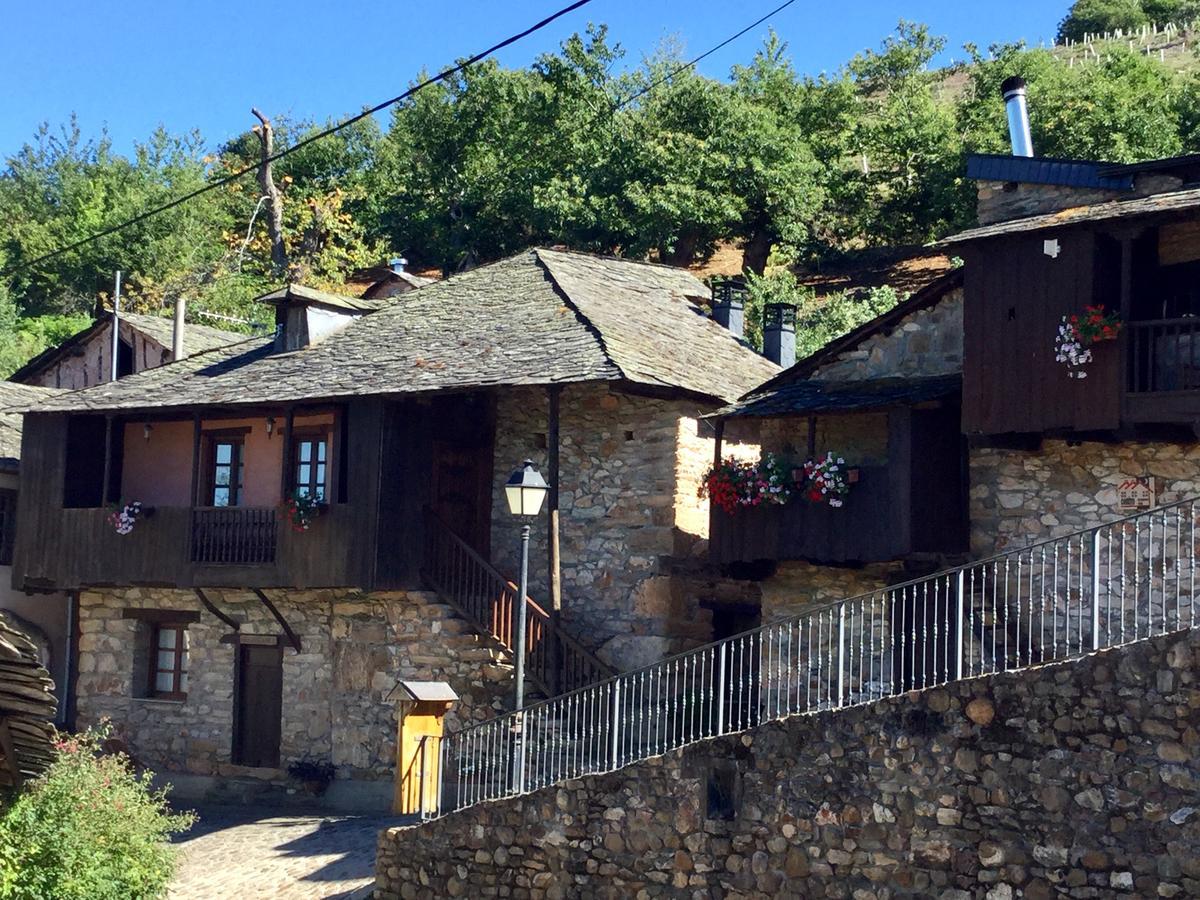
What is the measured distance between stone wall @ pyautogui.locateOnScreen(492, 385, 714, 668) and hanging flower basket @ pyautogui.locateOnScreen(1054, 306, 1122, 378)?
5.75 metres

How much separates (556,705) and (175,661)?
8.83m

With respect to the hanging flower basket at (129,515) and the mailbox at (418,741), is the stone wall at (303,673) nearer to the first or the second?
the hanging flower basket at (129,515)

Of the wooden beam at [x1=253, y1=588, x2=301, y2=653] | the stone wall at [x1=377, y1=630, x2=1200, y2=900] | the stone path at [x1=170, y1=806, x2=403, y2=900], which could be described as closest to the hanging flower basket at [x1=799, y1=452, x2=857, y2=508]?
the stone wall at [x1=377, y1=630, x2=1200, y2=900]

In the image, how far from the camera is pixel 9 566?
2445cm

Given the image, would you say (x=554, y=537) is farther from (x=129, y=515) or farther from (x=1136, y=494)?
(x=1136, y=494)

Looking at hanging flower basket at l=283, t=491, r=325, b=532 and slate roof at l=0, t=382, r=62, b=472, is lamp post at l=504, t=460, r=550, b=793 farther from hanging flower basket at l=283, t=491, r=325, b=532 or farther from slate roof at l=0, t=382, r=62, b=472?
Result: slate roof at l=0, t=382, r=62, b=472

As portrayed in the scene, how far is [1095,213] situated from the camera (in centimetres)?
1501

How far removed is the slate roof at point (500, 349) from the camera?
19.3 m

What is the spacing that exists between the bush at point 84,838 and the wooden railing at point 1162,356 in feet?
32.8

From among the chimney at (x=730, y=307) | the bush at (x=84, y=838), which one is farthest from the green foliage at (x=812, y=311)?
the bush at (x=84, y=838)

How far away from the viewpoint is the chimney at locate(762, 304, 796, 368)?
2370 cm

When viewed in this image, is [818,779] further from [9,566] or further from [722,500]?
[9,566]

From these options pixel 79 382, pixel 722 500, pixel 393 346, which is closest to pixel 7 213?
pixel 79 382

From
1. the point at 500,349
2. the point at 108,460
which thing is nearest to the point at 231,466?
the point at 108,460
